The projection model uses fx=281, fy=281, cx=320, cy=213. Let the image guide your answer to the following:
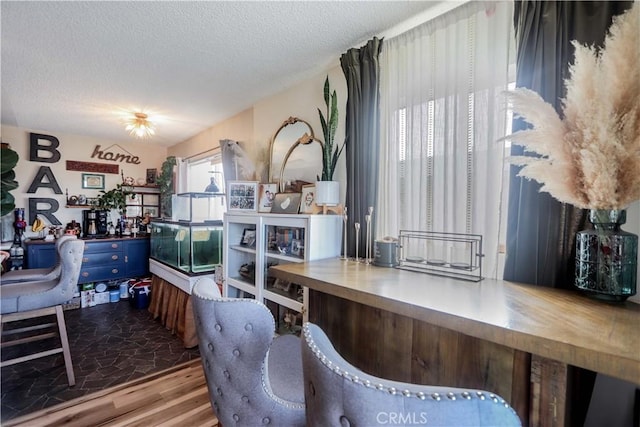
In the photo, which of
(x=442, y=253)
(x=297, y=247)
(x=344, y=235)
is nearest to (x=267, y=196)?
(x=297, y=247)

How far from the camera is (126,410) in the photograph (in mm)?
1756

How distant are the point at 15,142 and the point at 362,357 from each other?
16.0 ft

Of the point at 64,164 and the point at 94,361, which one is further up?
the point at 64,164

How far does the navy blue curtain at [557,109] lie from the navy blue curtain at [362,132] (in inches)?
27.5

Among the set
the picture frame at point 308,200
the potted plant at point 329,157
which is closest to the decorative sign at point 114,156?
the picture frame at point 308,200

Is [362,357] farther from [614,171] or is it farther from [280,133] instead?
[280,133]

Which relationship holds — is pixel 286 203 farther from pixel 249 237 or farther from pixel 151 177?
pixel 151 177

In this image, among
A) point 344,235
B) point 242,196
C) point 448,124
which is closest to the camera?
point 448,124

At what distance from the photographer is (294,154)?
230 centimetres

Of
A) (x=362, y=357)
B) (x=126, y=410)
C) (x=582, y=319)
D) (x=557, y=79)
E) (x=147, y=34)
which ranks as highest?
(x=147, y=34)

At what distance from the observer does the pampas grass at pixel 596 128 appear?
75 cm

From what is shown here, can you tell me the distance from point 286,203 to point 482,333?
1.66 meters

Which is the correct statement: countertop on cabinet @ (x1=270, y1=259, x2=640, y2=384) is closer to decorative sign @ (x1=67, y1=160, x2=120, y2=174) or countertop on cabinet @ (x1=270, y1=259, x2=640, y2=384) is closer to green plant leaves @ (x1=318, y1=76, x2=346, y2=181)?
green plant leaves @ (x1=318, y1=76, x2=346, y2=181)

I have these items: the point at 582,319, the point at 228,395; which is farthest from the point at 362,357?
the point at 582,319
